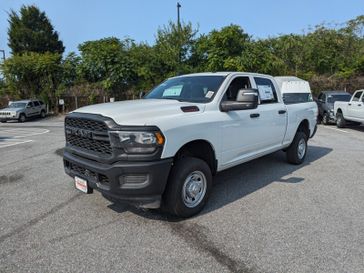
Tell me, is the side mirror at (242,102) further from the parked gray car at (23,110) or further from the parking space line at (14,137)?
the parked gray car at (23,110)

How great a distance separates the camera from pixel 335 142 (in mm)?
10180

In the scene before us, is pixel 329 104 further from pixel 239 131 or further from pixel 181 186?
pixel 181 186

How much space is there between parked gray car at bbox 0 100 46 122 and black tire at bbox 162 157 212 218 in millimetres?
21820

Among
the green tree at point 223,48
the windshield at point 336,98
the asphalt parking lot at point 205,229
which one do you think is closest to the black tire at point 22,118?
the green tree at point 223,48

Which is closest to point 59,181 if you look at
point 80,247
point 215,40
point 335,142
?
point 80,247

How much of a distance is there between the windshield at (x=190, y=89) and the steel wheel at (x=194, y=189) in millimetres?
1151

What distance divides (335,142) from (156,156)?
8.46 meters

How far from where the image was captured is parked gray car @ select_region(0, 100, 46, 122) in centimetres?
2228

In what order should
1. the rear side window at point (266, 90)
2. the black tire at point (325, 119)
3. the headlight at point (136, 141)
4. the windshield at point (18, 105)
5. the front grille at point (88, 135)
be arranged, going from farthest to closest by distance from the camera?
the windshield at point (18, 105)
the black tire at point (325, 119)
the rear side window at point (266, 90)
the front grille at point (88, 135)
the headlight at point (136, 141)

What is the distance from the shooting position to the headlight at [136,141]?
354cm

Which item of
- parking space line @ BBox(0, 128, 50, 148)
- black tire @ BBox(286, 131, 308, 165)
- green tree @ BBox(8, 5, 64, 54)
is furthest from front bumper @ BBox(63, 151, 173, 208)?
green tree @ BBox(8, 5, 64, 54)

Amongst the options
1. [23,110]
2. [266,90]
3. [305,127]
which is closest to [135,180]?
[266,90]

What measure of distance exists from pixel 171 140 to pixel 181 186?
0.63m

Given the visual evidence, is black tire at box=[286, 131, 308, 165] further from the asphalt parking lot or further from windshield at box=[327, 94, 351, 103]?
windshield at box=[327, 94, 351, 103]
